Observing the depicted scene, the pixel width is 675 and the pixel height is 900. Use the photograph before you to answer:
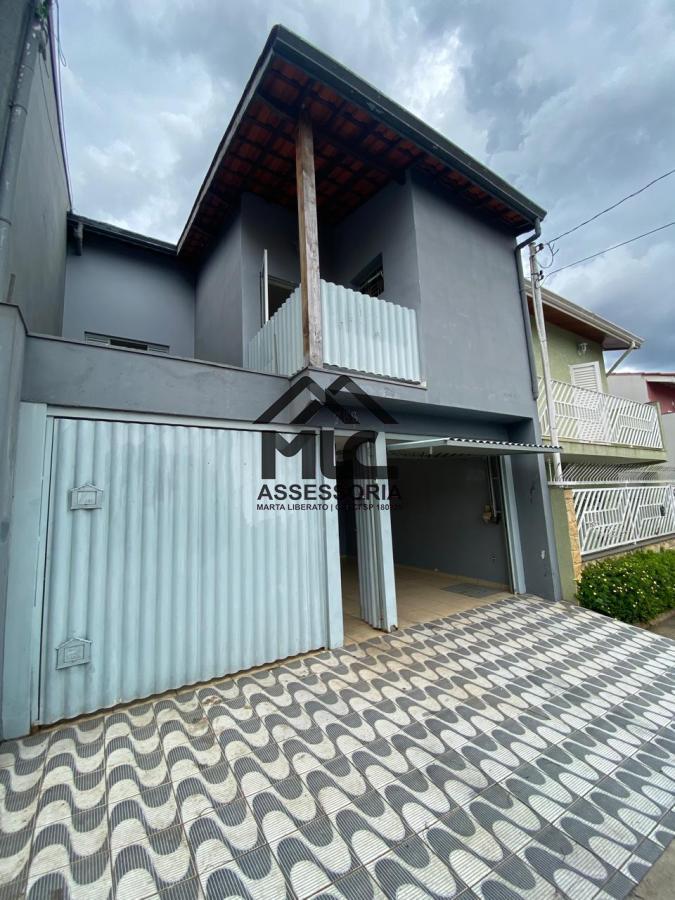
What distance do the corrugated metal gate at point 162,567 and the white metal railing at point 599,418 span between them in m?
6.30

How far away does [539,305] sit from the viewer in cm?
723

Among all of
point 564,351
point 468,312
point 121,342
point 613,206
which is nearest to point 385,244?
point 468,312

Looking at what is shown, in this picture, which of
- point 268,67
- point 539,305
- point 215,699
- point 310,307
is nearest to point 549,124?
point 539,305

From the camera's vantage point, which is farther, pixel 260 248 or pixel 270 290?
pixel 270 290

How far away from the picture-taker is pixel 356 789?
224 cm

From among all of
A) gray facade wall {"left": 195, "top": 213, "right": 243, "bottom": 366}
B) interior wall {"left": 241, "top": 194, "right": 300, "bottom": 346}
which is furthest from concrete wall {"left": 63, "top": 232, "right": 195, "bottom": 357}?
interior wall {"left": 241, "top": 194, "right": 300, "bottom": 346}

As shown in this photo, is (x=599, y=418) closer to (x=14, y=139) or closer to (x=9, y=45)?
(x=14, y=139)

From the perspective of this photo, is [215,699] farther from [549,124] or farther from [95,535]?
[549,124]

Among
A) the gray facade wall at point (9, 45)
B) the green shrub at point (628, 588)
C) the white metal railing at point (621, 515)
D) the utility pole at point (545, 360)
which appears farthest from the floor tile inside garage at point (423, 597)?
the gray facade wall at point (9, 45)

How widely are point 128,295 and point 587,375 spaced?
40.1 feet

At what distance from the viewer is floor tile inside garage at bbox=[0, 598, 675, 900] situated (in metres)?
1.72

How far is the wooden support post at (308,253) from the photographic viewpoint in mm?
4156

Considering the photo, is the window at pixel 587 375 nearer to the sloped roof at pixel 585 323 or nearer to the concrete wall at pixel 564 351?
the concrete wall at pixel 564 351

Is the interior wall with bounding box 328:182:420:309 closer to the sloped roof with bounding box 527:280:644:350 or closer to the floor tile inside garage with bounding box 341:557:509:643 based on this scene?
the sloped roof with bounding box 527:280:644:350
